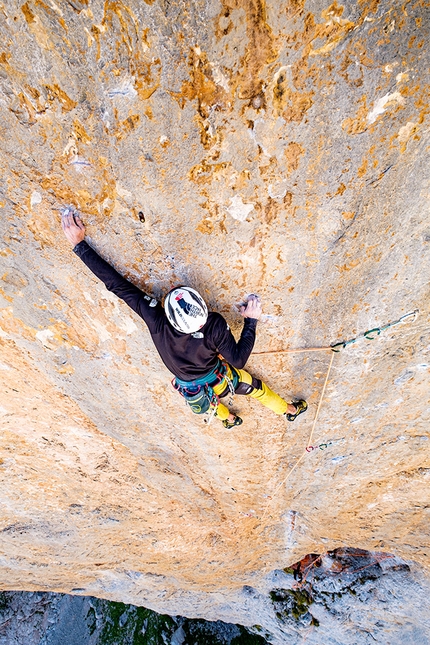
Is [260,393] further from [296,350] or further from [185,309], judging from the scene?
[185,309]

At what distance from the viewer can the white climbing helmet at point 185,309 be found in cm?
261

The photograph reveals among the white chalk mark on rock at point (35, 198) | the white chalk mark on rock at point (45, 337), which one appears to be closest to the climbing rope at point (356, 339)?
the white chalk mark on rock at point (45, 337)

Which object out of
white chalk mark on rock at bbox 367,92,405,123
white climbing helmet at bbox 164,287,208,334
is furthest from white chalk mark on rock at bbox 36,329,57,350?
white chalk mark on rock at bbox 367,92,405,123

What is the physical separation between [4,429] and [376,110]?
14.5 ft

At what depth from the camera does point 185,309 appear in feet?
8.57

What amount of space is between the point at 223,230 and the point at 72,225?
1.09m

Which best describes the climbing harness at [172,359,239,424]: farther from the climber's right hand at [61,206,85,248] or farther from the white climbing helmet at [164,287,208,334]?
the climber's right hand at [61,206,85,248]

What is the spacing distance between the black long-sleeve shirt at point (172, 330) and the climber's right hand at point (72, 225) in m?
0.05

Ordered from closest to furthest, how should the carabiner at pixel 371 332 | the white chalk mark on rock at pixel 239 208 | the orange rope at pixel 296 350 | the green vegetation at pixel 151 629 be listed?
the white chalk mark on rock at pixel 239 208 → the carabiner at pixel 371 332 → the orange rope at pixel 296 350 → the green vegetation at pixel 151 629

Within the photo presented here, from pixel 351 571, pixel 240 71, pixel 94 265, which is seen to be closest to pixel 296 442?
pixel 94 265

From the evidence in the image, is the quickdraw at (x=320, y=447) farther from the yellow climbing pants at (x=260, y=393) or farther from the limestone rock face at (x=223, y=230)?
the yellow climbing pants at (x=260, y=393)

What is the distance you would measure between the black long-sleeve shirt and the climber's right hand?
54mm

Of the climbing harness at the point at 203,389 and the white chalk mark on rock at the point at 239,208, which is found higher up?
the white chalk mark on rock at the point at 239,208

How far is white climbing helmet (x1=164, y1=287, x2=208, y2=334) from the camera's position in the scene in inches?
103
